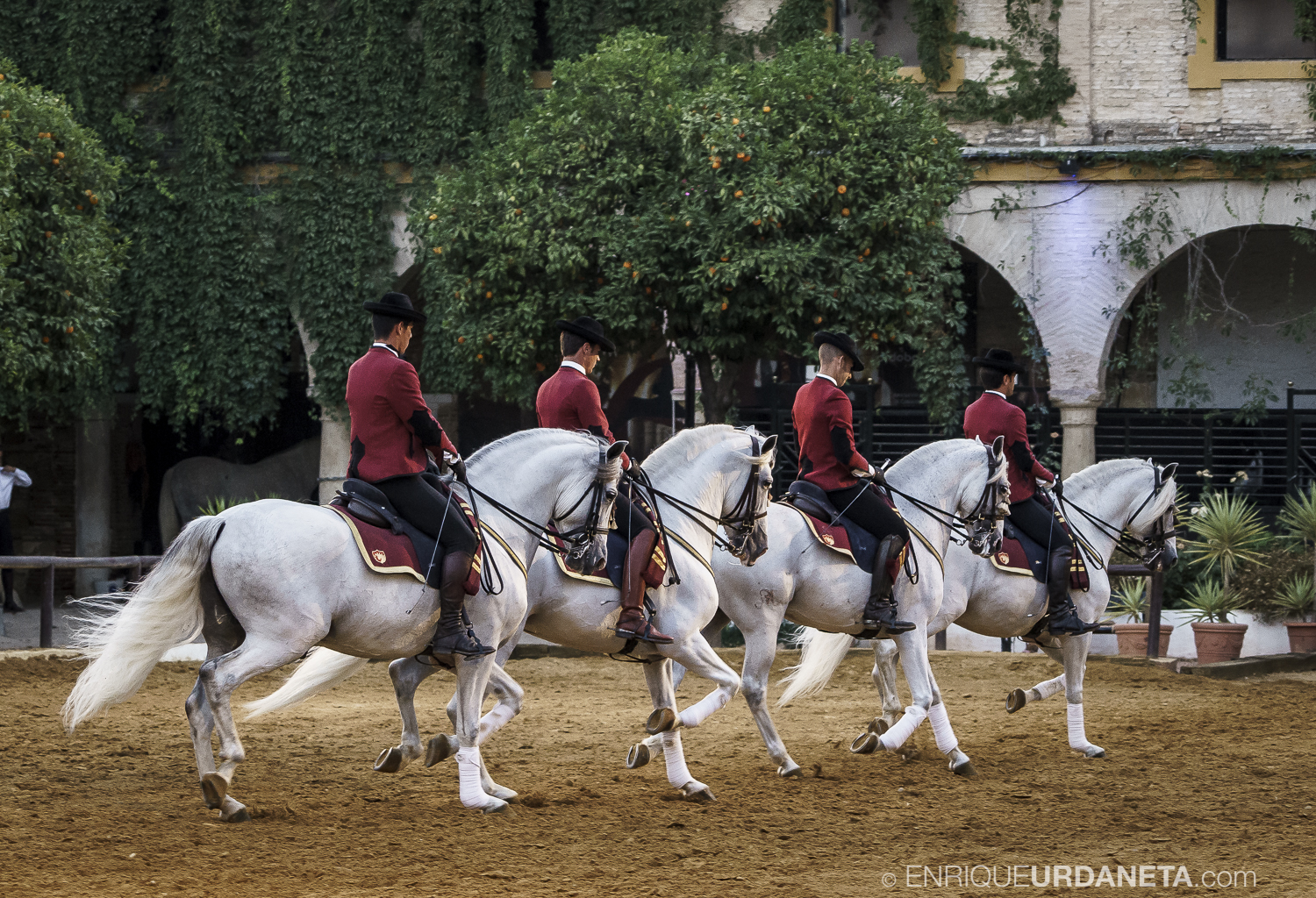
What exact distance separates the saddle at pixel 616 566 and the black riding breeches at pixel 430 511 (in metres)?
0.66

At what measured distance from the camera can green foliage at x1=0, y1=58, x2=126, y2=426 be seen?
53.5 ft

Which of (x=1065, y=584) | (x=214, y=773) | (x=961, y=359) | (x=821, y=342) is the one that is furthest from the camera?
Result: (x=961, y=359)

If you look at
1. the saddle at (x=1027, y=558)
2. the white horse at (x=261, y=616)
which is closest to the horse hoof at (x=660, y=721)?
the white horse at (x=261, y=616)

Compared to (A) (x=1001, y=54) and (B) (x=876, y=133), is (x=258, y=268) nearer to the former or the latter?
(B) (x=876, y=133)

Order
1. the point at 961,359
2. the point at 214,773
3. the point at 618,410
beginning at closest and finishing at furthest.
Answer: the point at 214,773 → the point at 961,359 → the point at 618,410

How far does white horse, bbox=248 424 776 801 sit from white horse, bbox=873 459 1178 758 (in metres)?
1.71

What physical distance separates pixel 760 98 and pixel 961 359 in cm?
477

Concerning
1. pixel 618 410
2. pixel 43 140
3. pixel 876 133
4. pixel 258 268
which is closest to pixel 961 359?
pixel 876 133

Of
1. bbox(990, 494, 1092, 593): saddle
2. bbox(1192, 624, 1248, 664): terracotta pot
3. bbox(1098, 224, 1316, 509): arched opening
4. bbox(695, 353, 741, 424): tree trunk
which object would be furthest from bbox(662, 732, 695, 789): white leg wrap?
bbox(1098, 224, 1316, 509): arched opening

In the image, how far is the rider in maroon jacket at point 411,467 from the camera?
738 centimetres

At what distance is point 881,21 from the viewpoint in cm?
1994

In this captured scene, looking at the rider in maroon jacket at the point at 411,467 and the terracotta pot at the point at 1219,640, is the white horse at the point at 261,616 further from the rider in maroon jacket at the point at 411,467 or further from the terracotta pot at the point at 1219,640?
the terracotta pot at the point at 1219,640

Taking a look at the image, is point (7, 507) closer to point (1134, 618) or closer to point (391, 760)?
point (391, 760)

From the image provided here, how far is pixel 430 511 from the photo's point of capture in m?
7.43
